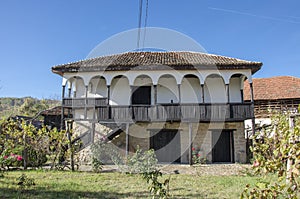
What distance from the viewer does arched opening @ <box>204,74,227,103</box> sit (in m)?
14.4

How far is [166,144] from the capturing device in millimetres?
14523

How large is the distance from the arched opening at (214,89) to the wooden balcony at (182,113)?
1.56 metres

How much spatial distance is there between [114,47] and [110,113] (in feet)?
15.1

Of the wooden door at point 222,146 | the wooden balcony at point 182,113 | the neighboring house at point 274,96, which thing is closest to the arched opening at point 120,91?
the wooden balcony at point 182,113

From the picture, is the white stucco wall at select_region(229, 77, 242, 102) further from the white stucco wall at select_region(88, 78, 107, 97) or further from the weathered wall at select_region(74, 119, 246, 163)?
the white stucco wall at select_region(88, 78, 107, 97)

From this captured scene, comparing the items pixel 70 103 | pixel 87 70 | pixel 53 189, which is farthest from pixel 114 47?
pixel 53 189

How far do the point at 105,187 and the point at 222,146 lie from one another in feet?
30.1

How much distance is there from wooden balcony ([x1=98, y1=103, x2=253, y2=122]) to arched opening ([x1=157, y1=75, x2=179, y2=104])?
1595 millimetres

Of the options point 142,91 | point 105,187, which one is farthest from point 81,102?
point 105,187

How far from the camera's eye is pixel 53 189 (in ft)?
22.5

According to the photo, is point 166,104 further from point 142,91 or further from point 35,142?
point 35,142

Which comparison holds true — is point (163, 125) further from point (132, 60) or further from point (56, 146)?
point (56, 146)

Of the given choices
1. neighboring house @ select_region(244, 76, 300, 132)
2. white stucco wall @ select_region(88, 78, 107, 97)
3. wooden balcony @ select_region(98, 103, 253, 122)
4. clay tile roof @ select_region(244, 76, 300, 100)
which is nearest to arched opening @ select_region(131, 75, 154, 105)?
wooden balcony @ select_region(98, 103, 253, 122)

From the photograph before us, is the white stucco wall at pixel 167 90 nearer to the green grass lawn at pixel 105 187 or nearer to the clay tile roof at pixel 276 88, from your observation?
the green grass lawn at pixel 105 187
